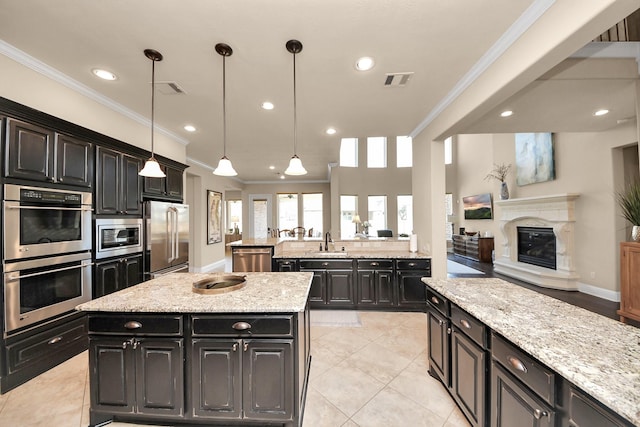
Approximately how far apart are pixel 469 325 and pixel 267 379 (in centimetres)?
135

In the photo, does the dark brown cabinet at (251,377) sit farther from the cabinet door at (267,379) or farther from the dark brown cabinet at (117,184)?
the dark brown cabinet at (117,184)

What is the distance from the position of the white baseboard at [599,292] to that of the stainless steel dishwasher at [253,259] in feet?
19.2

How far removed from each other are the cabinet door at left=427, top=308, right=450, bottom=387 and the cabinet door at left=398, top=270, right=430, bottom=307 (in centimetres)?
150

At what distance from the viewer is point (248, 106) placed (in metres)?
3.05

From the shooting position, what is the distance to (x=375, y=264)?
3.67m

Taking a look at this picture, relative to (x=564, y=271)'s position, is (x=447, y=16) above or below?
above

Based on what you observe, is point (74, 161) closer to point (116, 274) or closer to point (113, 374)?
point (116, 274)

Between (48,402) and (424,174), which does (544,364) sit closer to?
(424,174)

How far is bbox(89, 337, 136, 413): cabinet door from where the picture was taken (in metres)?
1.59

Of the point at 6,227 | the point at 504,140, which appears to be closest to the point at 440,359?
the point at 6,227

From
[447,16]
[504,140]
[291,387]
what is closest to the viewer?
[291,387]

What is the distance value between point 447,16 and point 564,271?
18.3 ft

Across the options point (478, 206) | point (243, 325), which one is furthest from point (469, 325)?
point (478, 206)

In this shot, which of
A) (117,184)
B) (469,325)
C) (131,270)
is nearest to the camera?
(469,325)
